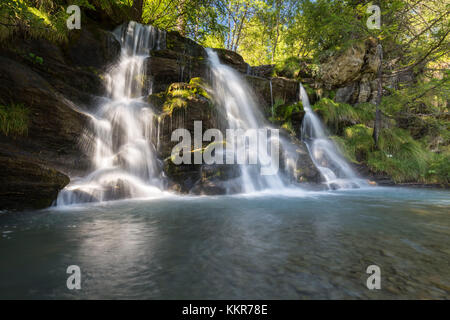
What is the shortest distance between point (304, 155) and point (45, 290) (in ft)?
24.9

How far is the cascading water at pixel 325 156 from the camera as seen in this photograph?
8.01m

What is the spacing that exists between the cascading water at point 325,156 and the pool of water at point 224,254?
4.21 metres

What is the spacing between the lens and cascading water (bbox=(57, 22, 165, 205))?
17.0ft

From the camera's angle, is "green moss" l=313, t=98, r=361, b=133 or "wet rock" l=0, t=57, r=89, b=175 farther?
"green moss" l=313, t=98, r=361, b=133

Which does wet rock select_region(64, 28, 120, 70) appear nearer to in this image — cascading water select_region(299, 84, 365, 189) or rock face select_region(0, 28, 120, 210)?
rock face select_region(0, 28, 120, 210)

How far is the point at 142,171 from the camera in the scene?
605 cm

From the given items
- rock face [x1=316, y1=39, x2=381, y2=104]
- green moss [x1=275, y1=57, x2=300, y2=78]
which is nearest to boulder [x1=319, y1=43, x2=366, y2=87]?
rock face [x1=316, y1=39, x2=381, y2=104]

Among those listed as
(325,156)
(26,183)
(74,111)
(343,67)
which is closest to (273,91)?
(343,67)

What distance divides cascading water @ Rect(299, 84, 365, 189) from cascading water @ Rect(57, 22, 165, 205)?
570 centimetres

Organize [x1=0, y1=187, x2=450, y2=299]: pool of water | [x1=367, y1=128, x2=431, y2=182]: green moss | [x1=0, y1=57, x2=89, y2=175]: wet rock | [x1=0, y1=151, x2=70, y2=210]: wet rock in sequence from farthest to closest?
[x1=367, y1=128, x2=431, y2=182]: green moss, [x1=0, y1=57, x2=89, y2=175]: wet rock, [x1=0, y1=151, x2=70, y2=210]: wet rock, [x1=0, y1=187, x2=450, y2=299]: pool of water

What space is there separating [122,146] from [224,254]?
5434 millimetres

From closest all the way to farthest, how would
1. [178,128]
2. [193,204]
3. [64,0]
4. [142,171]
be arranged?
[193,204] → [142,171] → [178,128] → [64,0]
